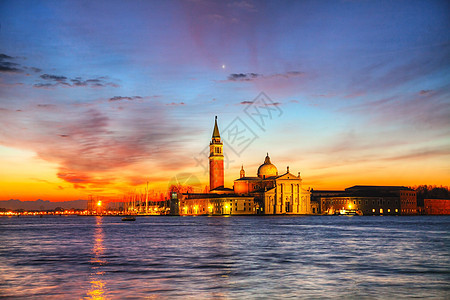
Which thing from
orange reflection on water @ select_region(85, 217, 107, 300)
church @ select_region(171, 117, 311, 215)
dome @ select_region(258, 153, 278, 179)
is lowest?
orange reflection on water @ select_region(85, 217, 107, 300)

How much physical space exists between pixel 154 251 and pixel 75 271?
12.6 m

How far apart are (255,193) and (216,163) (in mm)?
18424

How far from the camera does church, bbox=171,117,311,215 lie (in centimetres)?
17900

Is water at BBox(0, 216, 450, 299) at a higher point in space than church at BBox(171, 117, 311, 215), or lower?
lower

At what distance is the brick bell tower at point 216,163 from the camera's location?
191750 mm

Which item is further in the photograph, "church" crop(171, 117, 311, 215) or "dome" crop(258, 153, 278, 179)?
"dome" crop(258, 153, 278, 179)

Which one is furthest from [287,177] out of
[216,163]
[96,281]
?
[96,281]

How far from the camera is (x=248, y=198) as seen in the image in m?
181

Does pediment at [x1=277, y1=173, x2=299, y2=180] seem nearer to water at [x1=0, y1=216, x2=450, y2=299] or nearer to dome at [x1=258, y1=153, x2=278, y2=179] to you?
dome at [x1=258, y1=153, x2=278, y2=179]

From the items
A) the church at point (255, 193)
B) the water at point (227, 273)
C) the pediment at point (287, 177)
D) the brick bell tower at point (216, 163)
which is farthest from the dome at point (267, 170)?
the water at point (227, 273)

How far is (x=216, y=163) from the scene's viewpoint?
19225 cm

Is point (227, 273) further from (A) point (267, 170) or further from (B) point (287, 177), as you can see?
(A) point (267, 170)

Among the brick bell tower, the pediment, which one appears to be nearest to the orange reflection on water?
the pediment

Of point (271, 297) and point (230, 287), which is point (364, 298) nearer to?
point (271, 297)
